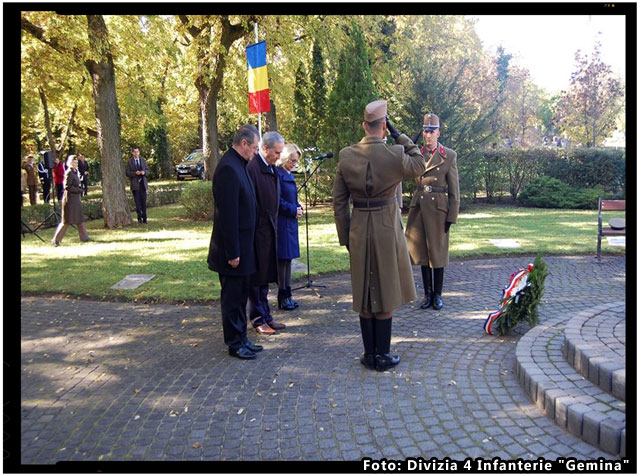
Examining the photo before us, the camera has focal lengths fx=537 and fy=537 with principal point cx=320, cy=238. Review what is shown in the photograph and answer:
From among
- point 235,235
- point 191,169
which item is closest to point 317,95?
point 235,235

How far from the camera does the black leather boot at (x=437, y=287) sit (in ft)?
22.4

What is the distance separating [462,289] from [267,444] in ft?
16.2

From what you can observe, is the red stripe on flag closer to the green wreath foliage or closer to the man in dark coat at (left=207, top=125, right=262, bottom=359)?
the man in dark coat at (left=207, top=125, right=262, bottom=359)

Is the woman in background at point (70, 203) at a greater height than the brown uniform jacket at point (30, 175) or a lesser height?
lesser

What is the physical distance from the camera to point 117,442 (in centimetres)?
367

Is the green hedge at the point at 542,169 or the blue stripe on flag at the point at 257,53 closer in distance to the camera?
the blue stripe on flag at the point at 257,53

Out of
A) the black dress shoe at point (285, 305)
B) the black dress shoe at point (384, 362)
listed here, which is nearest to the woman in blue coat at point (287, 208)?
the black dress shoe at point (285, 305)

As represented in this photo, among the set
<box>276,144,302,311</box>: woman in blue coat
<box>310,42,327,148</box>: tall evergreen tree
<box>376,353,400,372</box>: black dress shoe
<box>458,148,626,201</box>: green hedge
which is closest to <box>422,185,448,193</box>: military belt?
<box>276,144,302,311</box>: woman in blue coat

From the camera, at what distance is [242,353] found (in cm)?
524

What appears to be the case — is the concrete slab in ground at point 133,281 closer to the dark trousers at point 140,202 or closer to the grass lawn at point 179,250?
the grass lawn at point 179,250

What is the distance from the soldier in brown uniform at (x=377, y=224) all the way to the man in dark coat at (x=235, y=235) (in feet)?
3.04

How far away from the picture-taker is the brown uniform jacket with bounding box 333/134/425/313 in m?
4.66

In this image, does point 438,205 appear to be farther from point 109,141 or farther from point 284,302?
point 109,141

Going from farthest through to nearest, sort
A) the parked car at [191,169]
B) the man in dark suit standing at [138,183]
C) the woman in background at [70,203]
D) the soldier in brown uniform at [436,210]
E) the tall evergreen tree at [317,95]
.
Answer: the parked car at [191,169] → the tall evergreen tree at [317,95] → the man in dark suit standing at [138,183] → the woman in background at [70,203] → the soldier in brown uniform at [436,210]
